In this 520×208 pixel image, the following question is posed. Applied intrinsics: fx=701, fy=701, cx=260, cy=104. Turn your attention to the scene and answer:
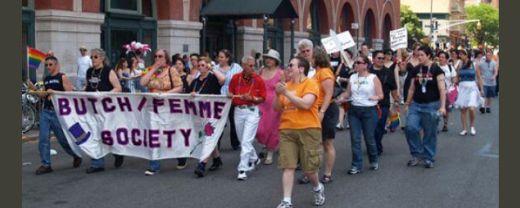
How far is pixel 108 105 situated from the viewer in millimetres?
10000

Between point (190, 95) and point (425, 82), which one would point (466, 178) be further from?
point (190, 95)

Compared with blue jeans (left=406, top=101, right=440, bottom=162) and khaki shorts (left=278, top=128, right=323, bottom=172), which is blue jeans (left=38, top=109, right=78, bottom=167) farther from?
blue jeans (left=406, top=101, right=440, bottom=162)

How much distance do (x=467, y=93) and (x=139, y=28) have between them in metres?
12.2

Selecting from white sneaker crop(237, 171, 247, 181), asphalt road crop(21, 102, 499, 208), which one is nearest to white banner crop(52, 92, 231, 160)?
asphalt road crop(21, 102, 499, 208)

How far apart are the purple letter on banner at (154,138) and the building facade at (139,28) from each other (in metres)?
8.63

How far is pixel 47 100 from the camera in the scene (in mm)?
9836

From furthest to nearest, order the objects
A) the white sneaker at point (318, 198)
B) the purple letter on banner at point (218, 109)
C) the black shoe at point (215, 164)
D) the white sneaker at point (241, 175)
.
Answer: the black shoe at point (215, 164), the purple letter on banner at point (218, 109), the white sneaker at point (241, 175), the white sneaker at point (318, 198)

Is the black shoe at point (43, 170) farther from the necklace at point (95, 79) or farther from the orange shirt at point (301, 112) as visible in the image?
the orange shirt at point (301, 112)

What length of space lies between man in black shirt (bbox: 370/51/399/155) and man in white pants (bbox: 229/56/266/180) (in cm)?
266

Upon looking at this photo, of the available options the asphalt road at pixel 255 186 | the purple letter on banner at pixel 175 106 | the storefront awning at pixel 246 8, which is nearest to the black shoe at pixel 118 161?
the asphalt road at pixel 255 186

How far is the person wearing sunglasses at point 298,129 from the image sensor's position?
729 centimetres

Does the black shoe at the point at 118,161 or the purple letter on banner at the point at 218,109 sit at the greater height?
the purple letter on banner at the point at 218,109

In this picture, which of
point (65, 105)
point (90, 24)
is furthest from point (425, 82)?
point (90, 24)

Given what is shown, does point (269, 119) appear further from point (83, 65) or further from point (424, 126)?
point (83, 65)
